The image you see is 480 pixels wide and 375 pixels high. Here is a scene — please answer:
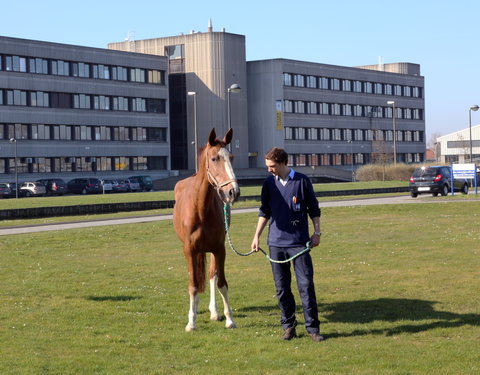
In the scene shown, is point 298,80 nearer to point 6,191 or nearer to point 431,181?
point 6,191

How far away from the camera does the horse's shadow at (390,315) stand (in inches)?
400

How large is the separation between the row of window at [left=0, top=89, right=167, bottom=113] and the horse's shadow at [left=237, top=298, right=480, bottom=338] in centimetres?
7587

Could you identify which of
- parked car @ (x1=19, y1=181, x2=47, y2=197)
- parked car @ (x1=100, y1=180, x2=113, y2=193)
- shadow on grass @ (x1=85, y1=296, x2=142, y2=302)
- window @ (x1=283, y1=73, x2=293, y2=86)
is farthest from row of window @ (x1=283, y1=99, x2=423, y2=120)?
shadow on grass @ (x1=85, y1=296, x2=142, y2=302)

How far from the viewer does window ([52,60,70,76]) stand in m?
88.6

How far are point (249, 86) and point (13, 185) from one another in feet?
151

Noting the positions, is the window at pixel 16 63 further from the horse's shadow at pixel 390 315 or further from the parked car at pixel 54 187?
the horse's shadow at pixel 390 315

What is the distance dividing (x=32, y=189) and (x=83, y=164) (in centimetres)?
1858

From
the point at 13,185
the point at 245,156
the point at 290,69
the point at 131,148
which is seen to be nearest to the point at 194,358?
the point at 13,185

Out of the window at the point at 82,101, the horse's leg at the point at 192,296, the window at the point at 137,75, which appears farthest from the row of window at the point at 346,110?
the horse's leg at the point at 192,296

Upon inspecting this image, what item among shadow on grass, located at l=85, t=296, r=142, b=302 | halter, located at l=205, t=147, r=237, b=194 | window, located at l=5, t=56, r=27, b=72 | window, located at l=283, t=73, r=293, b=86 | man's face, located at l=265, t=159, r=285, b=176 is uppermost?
window, located at l=283, t=73, r=293, b=86

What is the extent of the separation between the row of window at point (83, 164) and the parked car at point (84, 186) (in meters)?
9.23

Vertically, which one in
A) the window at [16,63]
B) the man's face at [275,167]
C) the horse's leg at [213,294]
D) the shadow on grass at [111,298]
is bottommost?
the shadow on grass at [111,298]

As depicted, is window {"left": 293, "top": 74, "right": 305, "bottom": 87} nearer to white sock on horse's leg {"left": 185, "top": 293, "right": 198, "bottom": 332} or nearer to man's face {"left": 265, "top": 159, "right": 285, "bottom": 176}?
white sock on horse's leg {"left": 185, "top": 293, "right": 198, "bottom": 332}

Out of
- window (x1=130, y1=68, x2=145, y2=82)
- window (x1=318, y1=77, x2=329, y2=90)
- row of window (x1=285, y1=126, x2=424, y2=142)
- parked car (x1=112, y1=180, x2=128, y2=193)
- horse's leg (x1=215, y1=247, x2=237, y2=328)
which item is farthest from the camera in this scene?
window (x1=318, y1=77, x2=329, y2=90)
